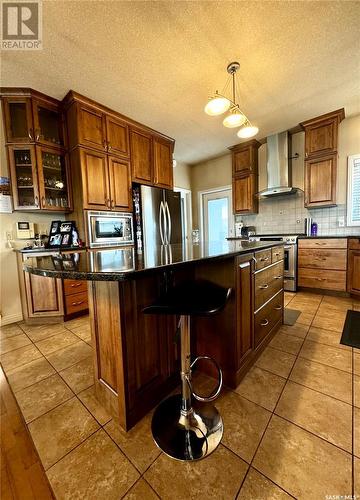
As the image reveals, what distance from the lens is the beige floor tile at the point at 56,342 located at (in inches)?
76.0

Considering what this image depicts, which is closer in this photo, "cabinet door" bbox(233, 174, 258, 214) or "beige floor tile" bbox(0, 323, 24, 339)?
A: "beige floor tile" bbox(0, 323, 24, 339)

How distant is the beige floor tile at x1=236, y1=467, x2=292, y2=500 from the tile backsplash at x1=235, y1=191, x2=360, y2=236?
3.58 m

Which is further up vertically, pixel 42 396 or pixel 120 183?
pixel 120 183

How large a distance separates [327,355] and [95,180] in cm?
305

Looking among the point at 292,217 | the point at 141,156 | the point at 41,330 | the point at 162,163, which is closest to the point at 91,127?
the point at 141,156

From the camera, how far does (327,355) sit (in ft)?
5.49

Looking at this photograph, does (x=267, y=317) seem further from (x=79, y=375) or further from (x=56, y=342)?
(x=56, y=342)

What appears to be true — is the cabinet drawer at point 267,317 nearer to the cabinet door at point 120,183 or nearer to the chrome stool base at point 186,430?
the chrome stool base at point 186,430

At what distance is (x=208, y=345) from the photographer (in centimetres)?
143

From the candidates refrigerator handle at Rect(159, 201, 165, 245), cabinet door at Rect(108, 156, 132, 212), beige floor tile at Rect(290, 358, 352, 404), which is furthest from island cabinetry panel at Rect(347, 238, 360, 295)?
cabinet door at Rect(108, 156, 132, 212)

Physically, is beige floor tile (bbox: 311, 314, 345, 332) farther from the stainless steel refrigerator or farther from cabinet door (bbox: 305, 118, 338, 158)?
cabinet door (bbox: 305, 118, 338, 158)

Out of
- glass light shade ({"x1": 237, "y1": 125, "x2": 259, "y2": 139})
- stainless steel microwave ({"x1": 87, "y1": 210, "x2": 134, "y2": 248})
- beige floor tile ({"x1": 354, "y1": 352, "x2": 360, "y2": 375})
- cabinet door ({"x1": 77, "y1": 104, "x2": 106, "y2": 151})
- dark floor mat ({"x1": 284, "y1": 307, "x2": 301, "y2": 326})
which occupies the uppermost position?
cabinet door ({"x1": 77, "y1": 104, "x2": 106, "y2": 151})

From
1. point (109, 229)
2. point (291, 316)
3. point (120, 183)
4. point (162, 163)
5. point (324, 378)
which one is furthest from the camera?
point (162, 163)

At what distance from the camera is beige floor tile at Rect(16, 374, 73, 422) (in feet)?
4.07
